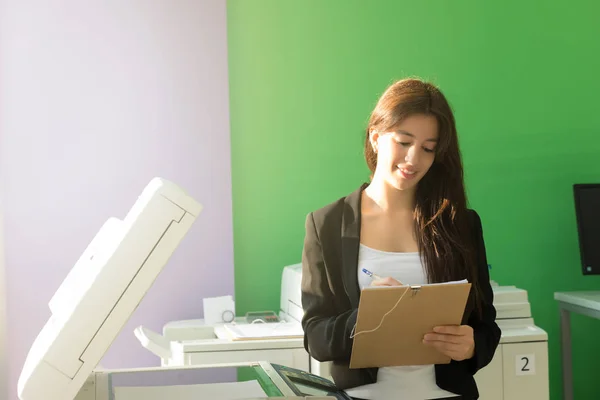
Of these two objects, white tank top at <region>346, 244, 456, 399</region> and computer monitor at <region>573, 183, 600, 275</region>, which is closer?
white tank top at <region>346, 244, 456, 399</region>

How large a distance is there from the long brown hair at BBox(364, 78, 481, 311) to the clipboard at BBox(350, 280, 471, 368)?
112mm

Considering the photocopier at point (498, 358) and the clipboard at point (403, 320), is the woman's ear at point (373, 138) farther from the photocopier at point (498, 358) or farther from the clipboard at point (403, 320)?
the photocopier at point (498, 358)

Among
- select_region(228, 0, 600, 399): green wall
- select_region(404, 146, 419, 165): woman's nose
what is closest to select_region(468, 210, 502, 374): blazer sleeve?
select_region(404, 146, 419, 165): woman's nose

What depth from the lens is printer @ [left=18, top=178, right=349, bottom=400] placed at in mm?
1472

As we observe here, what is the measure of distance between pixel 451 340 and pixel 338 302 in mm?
259

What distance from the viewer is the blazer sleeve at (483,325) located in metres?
1.74

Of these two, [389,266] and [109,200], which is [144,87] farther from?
[389,266]

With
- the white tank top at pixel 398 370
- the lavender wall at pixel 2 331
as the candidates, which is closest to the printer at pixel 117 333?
the white tank top at pixel 398 370

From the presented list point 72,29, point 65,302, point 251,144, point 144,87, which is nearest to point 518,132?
point 251,144

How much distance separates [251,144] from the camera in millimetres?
3451

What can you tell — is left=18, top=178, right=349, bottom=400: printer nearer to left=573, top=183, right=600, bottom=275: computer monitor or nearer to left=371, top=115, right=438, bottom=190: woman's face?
left=371, top=115, right=438, bottom=190: woman's face

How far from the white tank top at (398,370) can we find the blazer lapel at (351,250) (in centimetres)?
2

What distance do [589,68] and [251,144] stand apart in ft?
5.39

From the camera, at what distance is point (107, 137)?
3.33 m
